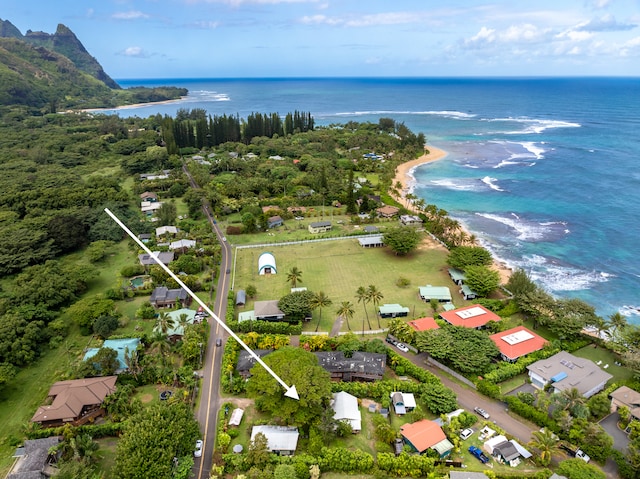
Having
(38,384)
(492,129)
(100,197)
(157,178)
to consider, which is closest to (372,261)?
(38,384)

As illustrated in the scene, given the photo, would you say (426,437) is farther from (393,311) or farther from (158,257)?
(158,257)

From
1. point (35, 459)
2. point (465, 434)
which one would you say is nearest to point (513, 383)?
point (465, 434)

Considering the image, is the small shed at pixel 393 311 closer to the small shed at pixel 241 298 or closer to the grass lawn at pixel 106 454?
the small shed at pixel 241 298

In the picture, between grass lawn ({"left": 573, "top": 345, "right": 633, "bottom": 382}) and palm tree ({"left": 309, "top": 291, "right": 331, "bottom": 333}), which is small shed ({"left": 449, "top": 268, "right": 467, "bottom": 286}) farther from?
palm tree ({"left": 309, "top": 291, "right": 331, "bottom": 333})

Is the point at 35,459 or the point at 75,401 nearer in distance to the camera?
the point at 35,459

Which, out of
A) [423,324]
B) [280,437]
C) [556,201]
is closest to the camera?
[280,437]

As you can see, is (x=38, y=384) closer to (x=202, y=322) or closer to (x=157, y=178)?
(x=202, y=322)
